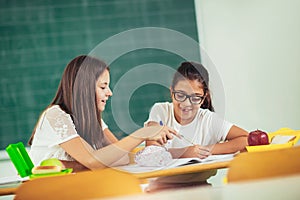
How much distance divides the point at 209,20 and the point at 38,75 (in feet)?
4.37

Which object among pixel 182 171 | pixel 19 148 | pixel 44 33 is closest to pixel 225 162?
pixel 182 171

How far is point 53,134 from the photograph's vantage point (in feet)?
6.98

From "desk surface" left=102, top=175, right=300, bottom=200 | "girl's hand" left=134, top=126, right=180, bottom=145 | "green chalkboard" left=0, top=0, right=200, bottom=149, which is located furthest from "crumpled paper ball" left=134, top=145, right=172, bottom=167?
"green chalkboard" left=0, top=0, right=200, bottom=149

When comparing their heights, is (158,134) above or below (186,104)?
below

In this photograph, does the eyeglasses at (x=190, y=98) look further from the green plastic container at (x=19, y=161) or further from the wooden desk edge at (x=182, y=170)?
the green plastic container at (x=19, y=161)

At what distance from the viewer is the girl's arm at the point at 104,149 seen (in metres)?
1.99

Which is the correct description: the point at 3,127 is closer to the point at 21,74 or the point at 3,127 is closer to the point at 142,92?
the point at 21,74

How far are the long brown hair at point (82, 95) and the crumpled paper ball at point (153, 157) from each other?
367 millimetres

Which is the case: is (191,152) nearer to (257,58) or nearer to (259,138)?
(259,138)

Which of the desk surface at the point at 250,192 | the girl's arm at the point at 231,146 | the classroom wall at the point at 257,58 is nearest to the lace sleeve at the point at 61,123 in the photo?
→ the girl's arm at the point at 231,146

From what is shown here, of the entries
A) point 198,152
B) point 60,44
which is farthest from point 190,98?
point 60,44

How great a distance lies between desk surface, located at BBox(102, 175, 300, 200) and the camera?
398 millimetres

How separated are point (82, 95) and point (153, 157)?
545 mm

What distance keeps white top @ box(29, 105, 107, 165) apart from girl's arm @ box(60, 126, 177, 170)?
42mm
